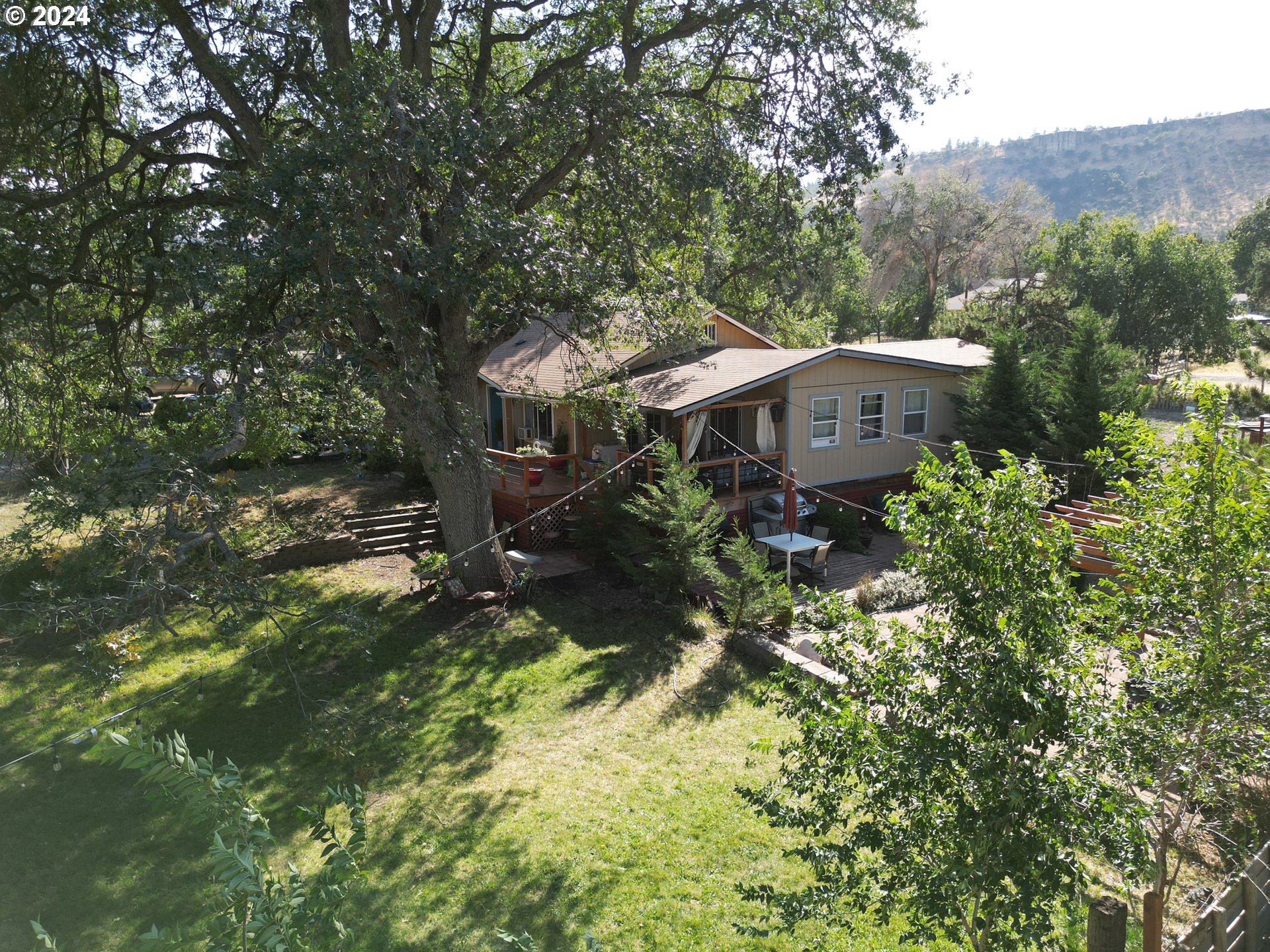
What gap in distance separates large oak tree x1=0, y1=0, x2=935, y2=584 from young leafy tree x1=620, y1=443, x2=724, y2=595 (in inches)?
95.9

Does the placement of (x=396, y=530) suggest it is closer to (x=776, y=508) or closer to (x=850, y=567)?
(x=776, y=508)

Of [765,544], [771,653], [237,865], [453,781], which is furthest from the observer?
[765,544]

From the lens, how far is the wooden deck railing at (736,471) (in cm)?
1681

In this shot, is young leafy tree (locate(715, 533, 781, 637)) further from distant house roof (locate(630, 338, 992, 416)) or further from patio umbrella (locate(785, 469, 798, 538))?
patio umbrella (locate(785, 469, 798, 538))

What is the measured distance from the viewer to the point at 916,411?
2053cm

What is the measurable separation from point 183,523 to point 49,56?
25.0 feet

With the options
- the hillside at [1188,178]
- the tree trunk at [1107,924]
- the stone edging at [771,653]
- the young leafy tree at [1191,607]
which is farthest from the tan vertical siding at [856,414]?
the hillside at [1188,178]

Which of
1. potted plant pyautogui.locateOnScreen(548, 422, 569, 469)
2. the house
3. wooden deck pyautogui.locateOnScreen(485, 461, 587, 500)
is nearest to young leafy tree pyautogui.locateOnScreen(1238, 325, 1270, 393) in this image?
the house

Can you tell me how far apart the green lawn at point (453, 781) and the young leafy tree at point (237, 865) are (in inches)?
169

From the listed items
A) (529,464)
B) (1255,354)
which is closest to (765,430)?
(529,464)

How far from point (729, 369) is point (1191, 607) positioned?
1405 cm

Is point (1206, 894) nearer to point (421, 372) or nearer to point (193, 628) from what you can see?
point (421, 372)

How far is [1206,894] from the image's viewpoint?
615 cm

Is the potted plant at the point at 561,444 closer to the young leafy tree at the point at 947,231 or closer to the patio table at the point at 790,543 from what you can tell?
the patio table at the point at 790,543
